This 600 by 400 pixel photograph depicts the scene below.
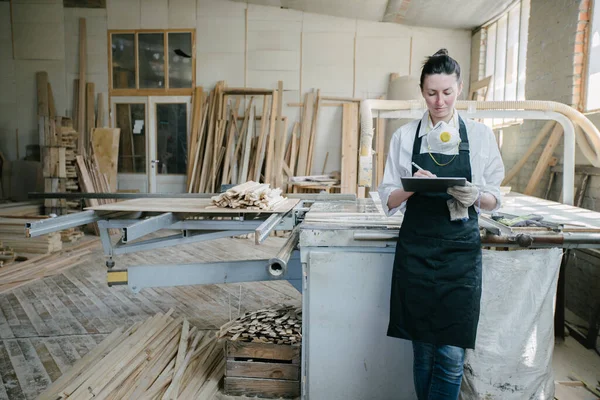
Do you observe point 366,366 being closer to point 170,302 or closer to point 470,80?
point 170,302

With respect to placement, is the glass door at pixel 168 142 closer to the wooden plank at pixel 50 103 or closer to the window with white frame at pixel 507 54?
the wooden plank at pixel 50 103

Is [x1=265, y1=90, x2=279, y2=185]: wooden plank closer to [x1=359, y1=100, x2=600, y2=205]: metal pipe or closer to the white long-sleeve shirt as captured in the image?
[x1=359, y1=100, x2=600, y2=205]: metal pipe

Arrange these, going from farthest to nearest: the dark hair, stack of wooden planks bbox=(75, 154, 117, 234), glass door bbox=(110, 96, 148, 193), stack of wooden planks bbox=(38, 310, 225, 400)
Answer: glass door bbox=(110, 96, 148, 193)
stack of wooden planks bbox=(75, 154, 117, 234)
stack of wooden planks bbox=(38, 310, 225, 400)
the dark hair

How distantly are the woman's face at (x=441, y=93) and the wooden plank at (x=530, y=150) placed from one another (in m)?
3.54

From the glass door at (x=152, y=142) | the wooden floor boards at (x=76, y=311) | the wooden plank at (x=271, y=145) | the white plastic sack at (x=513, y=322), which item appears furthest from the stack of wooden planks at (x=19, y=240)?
the white plastic sack at (x=513, y=322)

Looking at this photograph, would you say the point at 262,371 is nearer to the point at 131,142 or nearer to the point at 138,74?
the point at 131,142

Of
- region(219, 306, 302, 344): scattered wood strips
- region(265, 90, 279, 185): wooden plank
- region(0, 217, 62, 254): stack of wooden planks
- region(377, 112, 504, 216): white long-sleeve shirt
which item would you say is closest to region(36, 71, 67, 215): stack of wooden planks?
region(0, 217, 62, 254): stack of wooden planks

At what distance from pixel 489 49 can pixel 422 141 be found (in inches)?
241

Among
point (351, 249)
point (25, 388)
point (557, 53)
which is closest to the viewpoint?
point (351, 249)

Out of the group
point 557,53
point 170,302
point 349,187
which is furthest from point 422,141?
point 349,187

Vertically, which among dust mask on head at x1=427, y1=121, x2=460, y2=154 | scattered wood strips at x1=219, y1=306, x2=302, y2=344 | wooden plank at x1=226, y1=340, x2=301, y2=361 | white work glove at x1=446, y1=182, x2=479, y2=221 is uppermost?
dust mask on head at x1=427, y1=121, x2=460, y2=154

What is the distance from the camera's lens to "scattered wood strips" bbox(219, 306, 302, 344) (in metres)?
2.56

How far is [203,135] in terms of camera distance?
770 centimetres

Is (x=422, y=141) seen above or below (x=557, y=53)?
below
